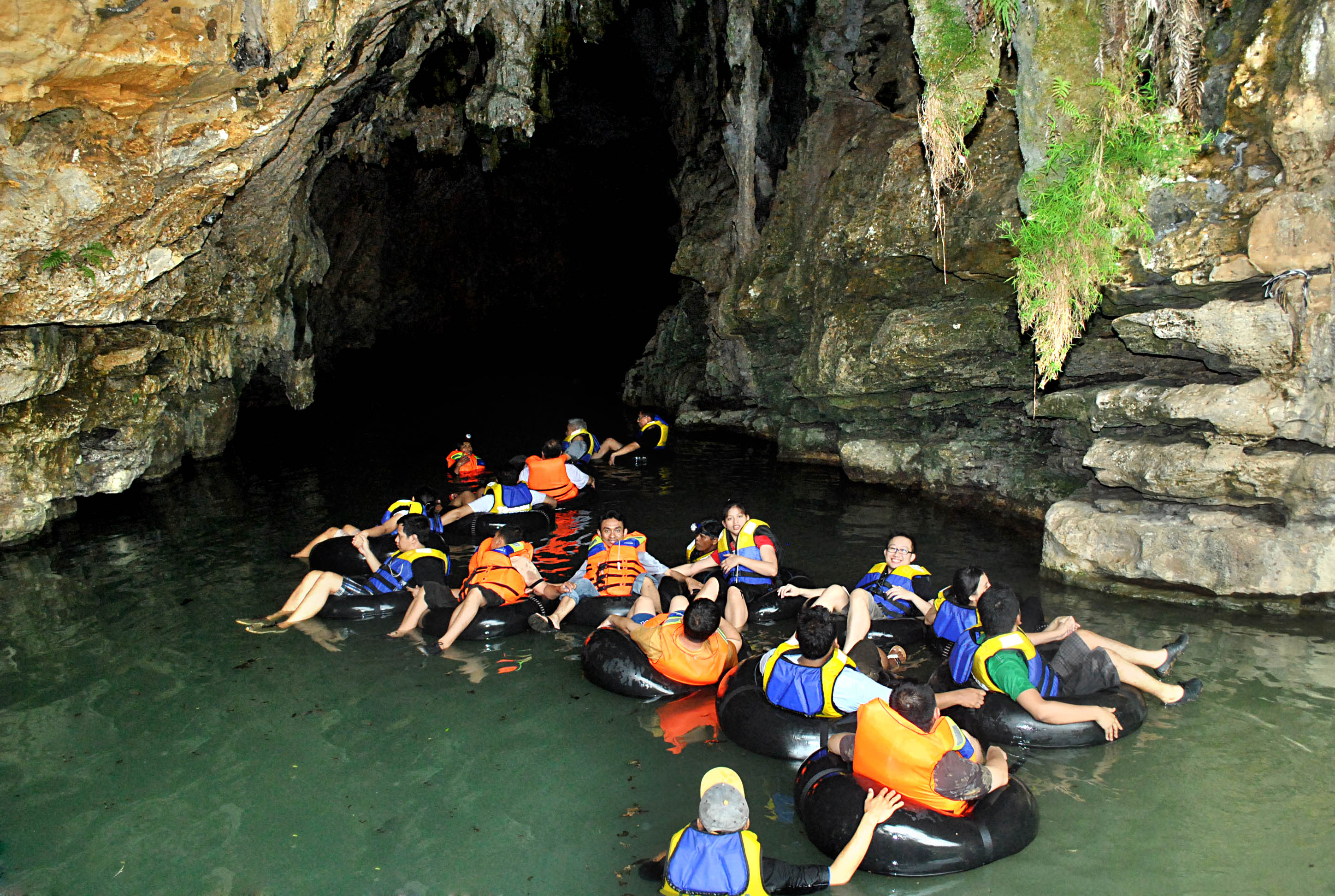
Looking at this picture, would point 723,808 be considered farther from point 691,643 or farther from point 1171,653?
point 1171,653

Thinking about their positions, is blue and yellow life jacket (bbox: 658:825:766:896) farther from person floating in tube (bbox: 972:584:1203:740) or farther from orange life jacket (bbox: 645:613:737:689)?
person floating in tube (bbox: 972:584:1203:740)

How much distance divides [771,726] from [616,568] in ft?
8.81

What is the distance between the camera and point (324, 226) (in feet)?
68.8

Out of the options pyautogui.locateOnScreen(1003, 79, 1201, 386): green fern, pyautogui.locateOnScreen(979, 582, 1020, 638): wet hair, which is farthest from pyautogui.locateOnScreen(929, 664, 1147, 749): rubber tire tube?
pyautogui.locateOnScreen(1003, 79, 1201, 386): green fern

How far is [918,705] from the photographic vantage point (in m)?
4.39

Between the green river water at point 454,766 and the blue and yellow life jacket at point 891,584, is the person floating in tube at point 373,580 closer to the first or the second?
the green river water at point 454,766

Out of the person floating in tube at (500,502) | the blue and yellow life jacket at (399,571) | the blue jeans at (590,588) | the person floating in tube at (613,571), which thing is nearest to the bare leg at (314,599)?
the blue and yellow life jacket at (399,571)

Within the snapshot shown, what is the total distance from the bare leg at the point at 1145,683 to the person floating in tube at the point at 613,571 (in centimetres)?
352

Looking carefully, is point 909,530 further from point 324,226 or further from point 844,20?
point 324,226

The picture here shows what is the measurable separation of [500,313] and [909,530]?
2376cm

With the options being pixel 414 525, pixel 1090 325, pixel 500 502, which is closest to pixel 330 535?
pixel 414 525

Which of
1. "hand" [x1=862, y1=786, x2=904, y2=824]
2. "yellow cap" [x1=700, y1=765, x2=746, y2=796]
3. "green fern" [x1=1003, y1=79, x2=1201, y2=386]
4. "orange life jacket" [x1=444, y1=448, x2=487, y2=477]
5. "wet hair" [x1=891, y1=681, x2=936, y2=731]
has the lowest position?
"orange life jacket" [x1=444, y1=448, x2=487, y2=477]

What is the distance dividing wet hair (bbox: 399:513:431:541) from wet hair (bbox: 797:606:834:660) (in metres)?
4.36

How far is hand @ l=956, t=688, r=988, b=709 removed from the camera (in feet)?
18.7
